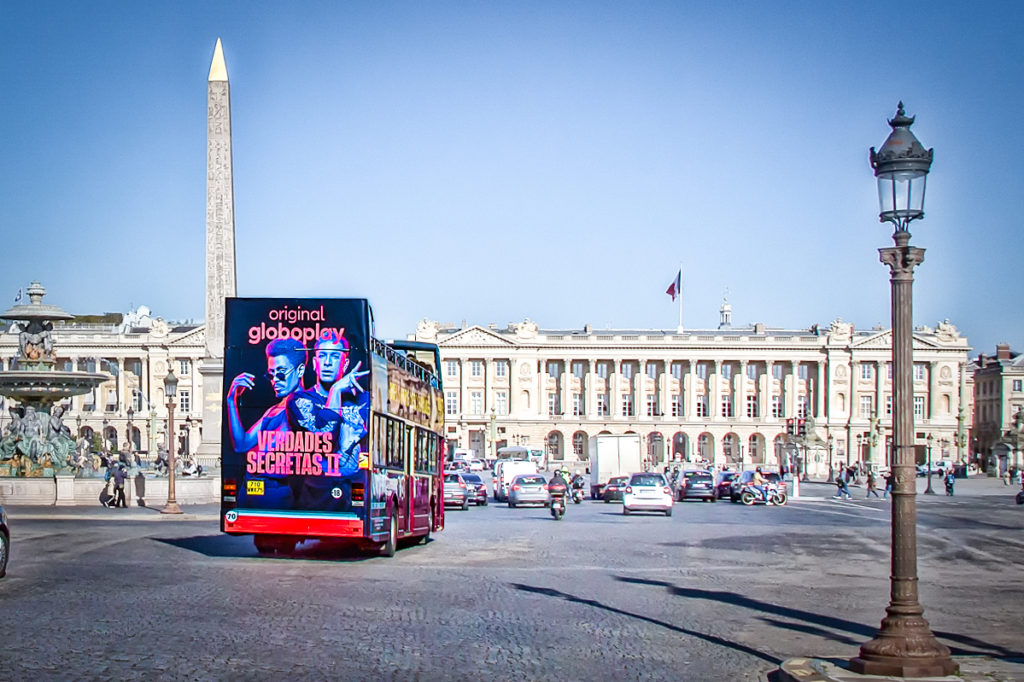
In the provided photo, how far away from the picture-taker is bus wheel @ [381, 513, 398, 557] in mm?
23062

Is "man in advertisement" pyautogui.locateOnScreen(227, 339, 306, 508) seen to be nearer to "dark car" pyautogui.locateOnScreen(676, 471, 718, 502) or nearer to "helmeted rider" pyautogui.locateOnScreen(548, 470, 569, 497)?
"helmeted rider" pyautogui.locateOnScreen(548, 470, 569, 497)

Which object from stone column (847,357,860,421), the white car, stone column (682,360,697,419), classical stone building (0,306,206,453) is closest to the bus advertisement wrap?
the white car

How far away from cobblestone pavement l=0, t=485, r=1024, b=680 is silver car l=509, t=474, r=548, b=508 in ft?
60.3

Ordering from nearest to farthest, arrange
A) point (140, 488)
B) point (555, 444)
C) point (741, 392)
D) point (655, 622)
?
point (655, 622) < point (140, 488) < point (741, 392) < point (555, 444)

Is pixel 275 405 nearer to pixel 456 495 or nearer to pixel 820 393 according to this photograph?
pixel 456 495

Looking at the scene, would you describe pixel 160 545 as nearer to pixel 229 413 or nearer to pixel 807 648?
pixel 229 413

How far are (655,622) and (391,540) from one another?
877cm

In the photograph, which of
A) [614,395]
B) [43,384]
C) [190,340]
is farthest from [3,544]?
[614,395]

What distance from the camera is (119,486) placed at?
131ft

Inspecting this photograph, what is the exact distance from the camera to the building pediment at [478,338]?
145250mm

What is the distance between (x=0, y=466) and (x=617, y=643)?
111 feet

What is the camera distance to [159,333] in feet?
473

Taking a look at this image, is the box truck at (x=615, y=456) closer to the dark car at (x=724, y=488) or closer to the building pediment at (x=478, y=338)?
the dark car at (x=724, y=488)

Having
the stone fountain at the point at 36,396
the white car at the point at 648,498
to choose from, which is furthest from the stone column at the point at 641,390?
the stone fountain at the point at 36,396
